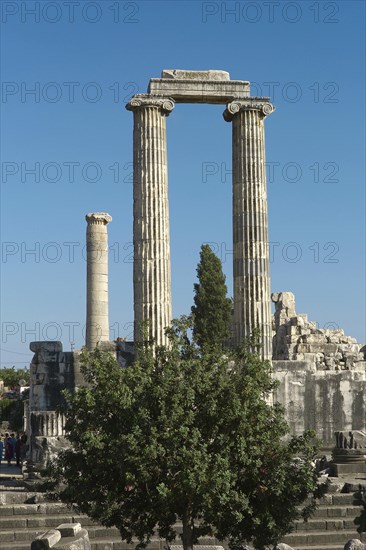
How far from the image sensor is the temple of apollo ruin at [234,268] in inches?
966

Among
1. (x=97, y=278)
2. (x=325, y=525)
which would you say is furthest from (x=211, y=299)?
(x=325, y=525)

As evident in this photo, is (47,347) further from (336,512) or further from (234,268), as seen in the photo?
(336,512)

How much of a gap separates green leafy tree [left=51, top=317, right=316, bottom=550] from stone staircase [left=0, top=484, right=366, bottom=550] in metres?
3.38

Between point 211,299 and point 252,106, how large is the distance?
3010cm

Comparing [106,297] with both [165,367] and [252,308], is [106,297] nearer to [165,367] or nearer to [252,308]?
[252,308]

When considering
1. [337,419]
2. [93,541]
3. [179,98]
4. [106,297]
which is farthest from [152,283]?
[106,297]

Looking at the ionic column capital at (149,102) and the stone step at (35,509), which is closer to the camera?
the stone step at (35,509)

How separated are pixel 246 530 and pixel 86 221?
24.7 metres

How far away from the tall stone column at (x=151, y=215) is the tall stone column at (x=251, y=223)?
5.91 feet

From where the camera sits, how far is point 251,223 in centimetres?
2536

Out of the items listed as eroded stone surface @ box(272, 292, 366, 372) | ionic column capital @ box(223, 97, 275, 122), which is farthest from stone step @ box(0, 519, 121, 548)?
eroded stone surface @ box(272, 292, 366, 372)

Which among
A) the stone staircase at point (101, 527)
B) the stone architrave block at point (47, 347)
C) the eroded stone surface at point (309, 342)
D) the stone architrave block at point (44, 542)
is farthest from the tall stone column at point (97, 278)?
the stone architrave block at point (44, 542)

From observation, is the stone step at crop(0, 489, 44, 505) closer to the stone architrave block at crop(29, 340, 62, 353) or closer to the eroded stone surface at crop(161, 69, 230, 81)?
the stone architrave block at crop(29, 340, 62, 353)

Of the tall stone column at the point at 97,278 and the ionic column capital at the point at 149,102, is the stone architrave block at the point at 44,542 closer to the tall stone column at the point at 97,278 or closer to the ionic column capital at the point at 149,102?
the ionic column capital at the point at 149,102
